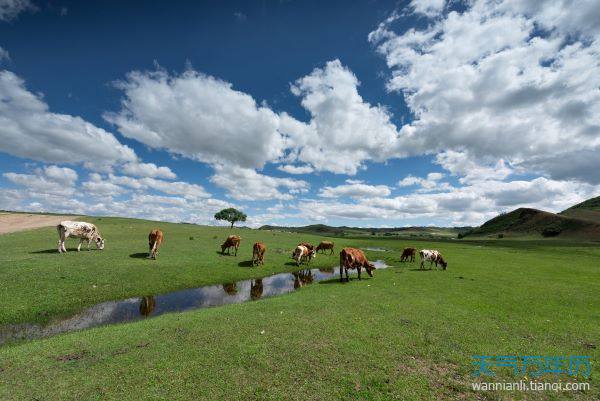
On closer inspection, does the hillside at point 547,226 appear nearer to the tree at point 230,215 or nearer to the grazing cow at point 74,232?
the tree at point 230,215

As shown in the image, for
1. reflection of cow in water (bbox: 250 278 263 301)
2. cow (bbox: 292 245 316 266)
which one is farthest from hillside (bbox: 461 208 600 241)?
reflection of cow in water (bbox: 250 278 263 301)

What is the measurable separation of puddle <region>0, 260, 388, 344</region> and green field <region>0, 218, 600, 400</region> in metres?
1.05

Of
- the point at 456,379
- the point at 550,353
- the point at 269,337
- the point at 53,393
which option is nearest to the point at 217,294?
the point at 269,337

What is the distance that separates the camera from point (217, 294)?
21.2 m

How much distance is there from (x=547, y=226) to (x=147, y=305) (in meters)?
196

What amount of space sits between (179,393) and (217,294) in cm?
1385

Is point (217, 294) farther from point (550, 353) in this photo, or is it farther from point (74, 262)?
point (550, 353)

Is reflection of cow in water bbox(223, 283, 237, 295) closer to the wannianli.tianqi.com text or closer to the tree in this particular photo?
the wannianli.tianqi.com text

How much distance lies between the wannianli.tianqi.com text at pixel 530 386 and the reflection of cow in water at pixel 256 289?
15.0m

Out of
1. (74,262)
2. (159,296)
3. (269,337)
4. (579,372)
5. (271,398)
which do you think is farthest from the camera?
(74,262)

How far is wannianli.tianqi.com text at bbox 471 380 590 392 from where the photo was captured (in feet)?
27.1

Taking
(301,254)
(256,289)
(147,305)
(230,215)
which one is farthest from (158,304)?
(230,215)

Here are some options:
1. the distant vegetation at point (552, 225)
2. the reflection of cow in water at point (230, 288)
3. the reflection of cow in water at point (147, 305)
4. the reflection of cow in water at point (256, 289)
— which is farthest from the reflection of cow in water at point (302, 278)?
the distant vegetation at point (552, 225)

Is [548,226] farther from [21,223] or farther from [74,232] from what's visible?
[21,223]
